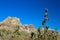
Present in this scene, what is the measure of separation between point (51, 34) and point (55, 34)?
0.59 metres

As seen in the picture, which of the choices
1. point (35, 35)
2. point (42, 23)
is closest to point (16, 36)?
point (35, 35)

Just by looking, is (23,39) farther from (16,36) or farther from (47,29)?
(47,29)

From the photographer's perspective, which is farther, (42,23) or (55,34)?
(42,23)

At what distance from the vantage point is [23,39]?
26.6 meters

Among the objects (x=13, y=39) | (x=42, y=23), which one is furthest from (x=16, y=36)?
(x=42, y=23)

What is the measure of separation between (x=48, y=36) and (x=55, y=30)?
198cm

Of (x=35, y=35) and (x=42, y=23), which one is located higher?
(x=42, y=23)

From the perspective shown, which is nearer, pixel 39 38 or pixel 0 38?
pixel 39 38

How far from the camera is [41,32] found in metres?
27.4

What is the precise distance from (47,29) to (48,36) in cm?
172

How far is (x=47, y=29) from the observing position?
27.4 m

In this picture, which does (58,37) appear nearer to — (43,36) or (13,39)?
(43,36)

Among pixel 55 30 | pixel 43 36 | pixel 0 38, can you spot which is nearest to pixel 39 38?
pixel 43 36

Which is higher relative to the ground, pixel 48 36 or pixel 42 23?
pixel 42 23
